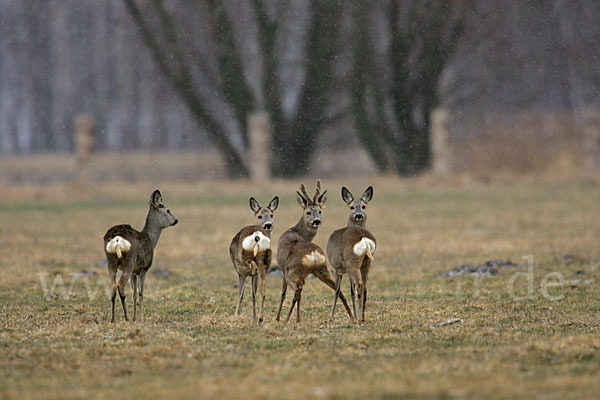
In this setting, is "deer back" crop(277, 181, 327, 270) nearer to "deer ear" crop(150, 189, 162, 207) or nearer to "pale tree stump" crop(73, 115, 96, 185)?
"deer ear" crop(150, 189, 162, 207)

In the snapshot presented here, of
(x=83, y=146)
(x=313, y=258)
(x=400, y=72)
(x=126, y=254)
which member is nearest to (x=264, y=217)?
(x=313, y=258)

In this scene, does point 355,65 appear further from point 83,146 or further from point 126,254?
point 126,254

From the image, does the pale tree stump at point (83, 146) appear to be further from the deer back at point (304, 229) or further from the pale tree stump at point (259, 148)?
the deer back at point (304, 229)

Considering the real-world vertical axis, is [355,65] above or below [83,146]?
above

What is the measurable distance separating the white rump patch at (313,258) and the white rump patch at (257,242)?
50 centimetres

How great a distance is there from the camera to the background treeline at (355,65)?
131 feet

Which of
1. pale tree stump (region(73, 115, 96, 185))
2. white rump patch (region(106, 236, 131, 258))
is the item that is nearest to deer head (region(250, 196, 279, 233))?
white rump patch (region(106, 236, 131, 258))

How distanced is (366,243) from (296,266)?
0.81 meters

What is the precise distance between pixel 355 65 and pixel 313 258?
101 ft

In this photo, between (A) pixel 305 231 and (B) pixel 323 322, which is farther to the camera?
(A) pixel 305 231

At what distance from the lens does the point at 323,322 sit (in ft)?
37.5

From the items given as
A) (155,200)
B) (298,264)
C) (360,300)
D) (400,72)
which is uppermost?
(400,72)

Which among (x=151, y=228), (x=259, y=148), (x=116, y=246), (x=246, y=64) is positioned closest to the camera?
(x=116, y=246)

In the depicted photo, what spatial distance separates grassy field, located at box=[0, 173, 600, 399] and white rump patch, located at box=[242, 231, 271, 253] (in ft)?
2.81
